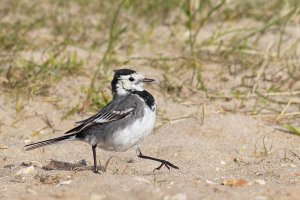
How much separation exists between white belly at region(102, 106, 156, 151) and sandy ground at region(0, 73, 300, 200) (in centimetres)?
21

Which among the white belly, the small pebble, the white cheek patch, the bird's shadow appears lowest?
the bird's shadow

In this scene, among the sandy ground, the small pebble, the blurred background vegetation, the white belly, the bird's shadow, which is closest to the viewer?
the sandy ground

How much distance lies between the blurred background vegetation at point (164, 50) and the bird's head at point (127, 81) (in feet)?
3.78

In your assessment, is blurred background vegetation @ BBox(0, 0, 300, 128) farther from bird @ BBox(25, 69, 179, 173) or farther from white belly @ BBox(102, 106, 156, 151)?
white belly @ BBox(102, 106, 156, 151)

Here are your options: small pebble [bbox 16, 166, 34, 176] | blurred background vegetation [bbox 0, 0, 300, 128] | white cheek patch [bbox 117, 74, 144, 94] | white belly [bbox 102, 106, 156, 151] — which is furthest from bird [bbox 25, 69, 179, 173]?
blurred background vegetation [bbox 0, 0, 300, 128]

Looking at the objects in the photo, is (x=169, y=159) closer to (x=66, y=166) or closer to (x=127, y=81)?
(x=127, y=81)

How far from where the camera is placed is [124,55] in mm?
9047

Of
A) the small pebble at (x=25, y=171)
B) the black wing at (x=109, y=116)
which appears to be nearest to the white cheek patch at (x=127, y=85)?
the black wing at (x=109, y=116)

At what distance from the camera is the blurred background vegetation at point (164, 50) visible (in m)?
7.84

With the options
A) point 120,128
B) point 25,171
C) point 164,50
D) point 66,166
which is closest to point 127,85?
point 120,128

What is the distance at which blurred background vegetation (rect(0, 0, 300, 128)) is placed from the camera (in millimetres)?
7838

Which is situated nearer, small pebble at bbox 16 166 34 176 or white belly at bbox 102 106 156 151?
small pebble at bbox 16 166 34 176

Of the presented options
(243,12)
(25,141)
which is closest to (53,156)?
(25,141)

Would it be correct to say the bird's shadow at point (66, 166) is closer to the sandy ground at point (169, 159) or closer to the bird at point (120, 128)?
the sandy ground at point (169, 159)
